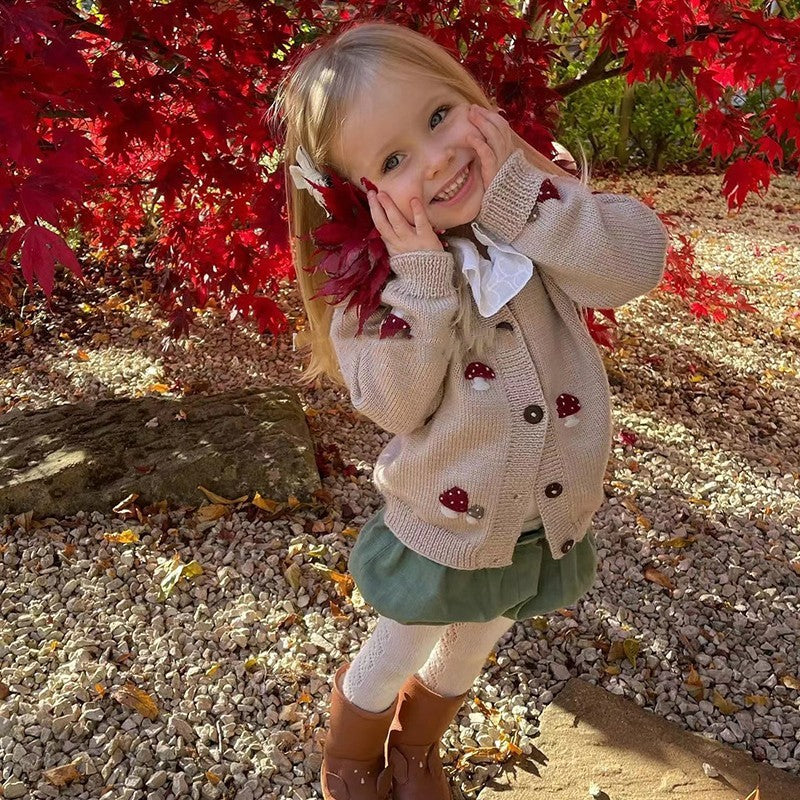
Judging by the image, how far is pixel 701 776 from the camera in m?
2.23

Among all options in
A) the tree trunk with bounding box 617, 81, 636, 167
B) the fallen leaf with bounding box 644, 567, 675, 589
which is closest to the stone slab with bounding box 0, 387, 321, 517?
the fallen leaf with bounding box 644, 567, 675, 589

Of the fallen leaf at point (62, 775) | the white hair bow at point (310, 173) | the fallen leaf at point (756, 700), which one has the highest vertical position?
the white hair bow at point (310, 173)

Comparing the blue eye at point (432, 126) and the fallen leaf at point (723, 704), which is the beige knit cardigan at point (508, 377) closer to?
the blue eye at point (432, 126)

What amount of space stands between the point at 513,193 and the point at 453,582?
754mm

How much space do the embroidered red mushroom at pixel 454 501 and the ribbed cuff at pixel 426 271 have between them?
14.7 inches

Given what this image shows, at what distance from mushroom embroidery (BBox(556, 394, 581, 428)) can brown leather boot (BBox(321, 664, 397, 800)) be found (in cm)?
84

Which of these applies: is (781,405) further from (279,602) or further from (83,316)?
(83,316)

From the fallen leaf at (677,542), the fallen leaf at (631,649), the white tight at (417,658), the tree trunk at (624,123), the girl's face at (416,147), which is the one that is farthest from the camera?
the tree trunk at (624,123)

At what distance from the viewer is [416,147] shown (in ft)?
5.07

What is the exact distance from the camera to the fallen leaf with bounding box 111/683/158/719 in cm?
238

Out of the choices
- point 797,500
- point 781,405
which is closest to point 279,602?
point 797,500

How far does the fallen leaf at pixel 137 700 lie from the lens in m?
2.38

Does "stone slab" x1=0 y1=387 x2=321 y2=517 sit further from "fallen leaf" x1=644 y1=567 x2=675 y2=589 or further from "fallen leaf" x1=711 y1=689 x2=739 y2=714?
"fallen leaf" x1=711 y1=689 x2=739 y2=714

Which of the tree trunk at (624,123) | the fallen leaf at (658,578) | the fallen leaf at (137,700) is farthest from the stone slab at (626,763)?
the tree trunk at (624,123)
